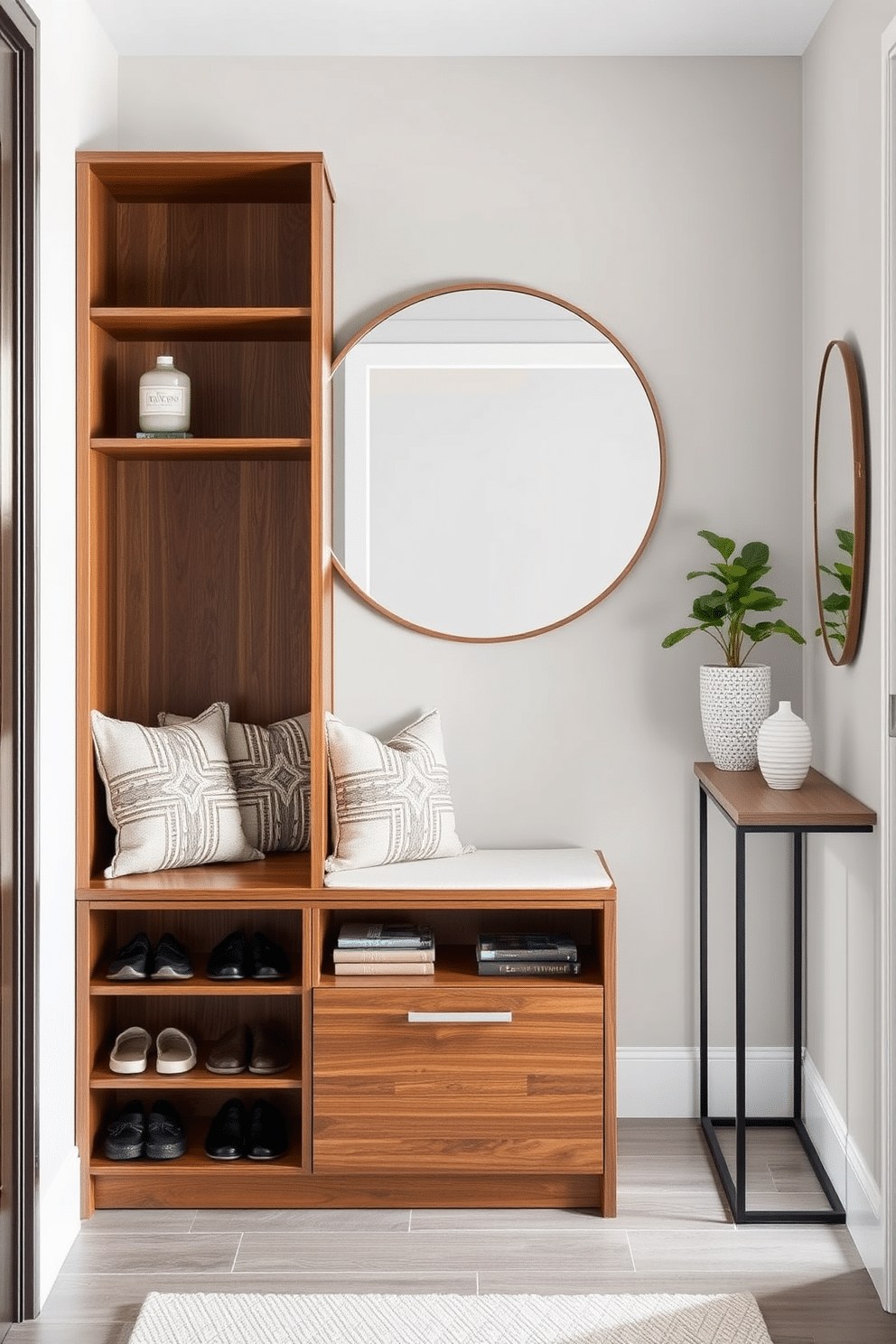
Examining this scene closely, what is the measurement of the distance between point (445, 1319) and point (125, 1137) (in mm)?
860

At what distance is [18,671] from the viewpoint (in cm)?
230

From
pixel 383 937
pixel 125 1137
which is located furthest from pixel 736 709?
pixel 125 1137

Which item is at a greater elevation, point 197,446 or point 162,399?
point 162,399

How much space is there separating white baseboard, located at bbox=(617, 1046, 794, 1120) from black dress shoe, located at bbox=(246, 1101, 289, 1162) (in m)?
0.90

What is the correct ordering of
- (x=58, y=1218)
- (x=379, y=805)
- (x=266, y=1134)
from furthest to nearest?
(x=379, y=805), (x=266, y=1134), (x=58, y=1218)

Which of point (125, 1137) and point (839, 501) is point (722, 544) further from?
point (125, 1137)

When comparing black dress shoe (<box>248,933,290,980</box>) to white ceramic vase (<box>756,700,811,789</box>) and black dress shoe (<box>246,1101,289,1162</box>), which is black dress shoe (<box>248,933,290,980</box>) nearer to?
black dress shoe (<box>246,1101,289,1162</box>)

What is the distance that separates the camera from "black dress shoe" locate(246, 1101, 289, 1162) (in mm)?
2666

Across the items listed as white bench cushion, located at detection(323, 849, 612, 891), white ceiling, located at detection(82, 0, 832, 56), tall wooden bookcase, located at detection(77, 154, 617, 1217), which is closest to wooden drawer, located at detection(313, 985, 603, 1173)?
tall wooden bookcase, located at detection(77, 154, 617, 1217)

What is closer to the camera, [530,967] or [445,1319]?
[445,1319]

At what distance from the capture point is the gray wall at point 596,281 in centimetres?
302

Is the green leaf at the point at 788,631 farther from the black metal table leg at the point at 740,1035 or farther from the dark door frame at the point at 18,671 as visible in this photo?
the dark door frame at the point at 18,671

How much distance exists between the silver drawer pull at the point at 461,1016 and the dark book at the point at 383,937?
0.16m

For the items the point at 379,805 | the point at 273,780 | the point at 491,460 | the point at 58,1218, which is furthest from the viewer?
the point at 491,460
